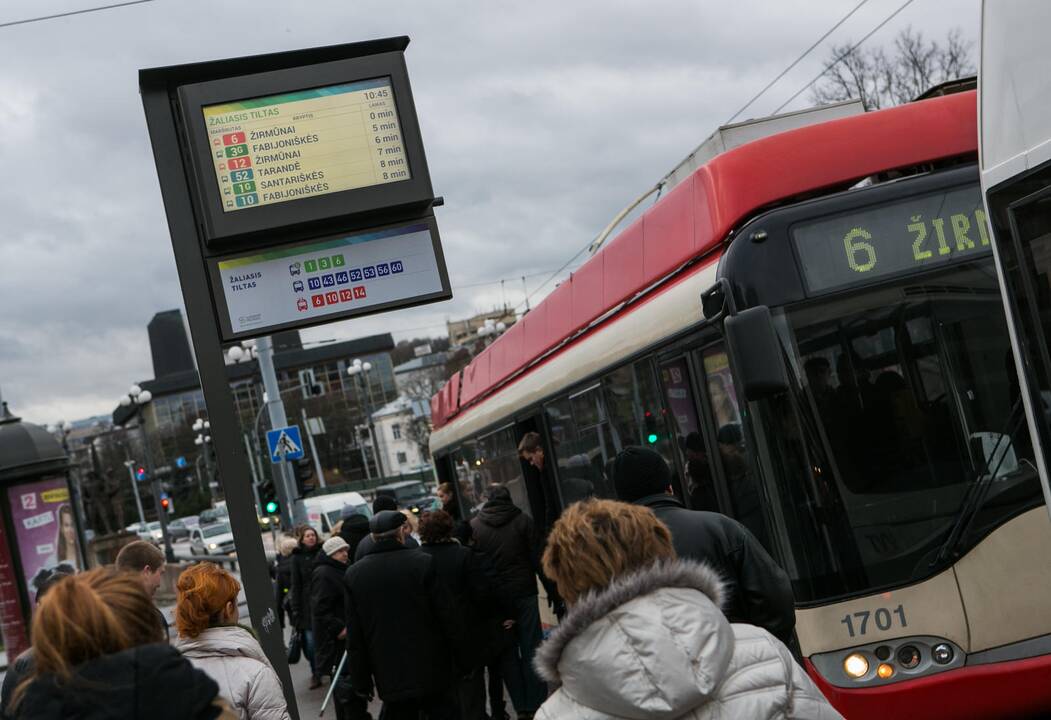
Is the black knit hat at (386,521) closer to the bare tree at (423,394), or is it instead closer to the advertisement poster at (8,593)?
the advertisement poster at (8,593)

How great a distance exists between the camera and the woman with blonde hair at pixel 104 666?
2.43 meters

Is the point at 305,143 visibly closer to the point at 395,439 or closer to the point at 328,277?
the point at 328,277

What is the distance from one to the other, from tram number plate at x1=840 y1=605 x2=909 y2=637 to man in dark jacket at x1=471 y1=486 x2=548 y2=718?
366 cm

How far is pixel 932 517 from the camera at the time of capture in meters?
5.38

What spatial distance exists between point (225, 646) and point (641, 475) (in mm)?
1521

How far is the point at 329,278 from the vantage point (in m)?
6.19

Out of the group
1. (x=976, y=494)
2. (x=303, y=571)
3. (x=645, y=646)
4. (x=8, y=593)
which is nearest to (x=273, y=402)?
(x=8, y=593)

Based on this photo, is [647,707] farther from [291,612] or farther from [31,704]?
[291,612]

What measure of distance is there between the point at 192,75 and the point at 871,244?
3404mm

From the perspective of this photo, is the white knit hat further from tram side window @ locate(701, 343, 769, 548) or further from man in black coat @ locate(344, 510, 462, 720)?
tram side window @ locate(701, 343, 769, 548)

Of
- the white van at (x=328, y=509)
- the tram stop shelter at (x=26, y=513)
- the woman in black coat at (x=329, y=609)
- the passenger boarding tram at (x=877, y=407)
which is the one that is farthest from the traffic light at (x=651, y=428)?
the white van at (x=328, y=509)

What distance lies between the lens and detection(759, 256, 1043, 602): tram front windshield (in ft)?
17.5

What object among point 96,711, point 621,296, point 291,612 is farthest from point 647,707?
point 291,612

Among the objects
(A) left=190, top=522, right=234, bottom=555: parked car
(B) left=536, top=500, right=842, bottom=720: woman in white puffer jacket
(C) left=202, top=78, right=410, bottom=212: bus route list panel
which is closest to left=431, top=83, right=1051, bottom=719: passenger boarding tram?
(C) left=202, top=78, right=410, bottom=212: bus route list panel
